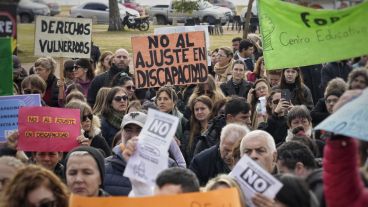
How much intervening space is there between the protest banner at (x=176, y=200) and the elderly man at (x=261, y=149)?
67.7 inches

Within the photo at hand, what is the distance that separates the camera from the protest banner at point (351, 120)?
4.71m

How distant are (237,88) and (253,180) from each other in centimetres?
753

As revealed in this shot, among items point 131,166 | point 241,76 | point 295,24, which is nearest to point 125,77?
point 241,76

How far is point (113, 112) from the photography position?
35.0 feet

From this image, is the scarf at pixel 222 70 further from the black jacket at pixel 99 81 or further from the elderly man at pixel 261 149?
the elderly man at pixel 261 149

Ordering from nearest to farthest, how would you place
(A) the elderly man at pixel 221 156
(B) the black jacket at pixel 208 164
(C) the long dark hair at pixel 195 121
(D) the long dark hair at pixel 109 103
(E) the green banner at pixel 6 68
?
(A) the elderly man at pixel 221 156 → (B) the black jacket at pixel 208 164 → (E) the green banner at pixel 6 68 → (C) the long dark hair at pixel 195 121 → (D) the long dark hair at pixel 109 103

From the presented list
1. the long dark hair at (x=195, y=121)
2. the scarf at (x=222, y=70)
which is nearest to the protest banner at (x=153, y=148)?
the long dark hair at (x=195, y=121)

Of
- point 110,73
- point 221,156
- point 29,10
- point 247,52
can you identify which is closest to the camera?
point 221,156

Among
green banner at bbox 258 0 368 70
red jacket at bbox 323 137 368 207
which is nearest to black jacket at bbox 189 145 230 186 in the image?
green banner at bbox 258 0 368 70

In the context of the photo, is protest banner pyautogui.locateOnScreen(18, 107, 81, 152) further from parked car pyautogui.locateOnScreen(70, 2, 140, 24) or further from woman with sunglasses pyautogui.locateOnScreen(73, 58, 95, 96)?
parked car pyautogui.locateOnScreen(70, 2, 140, 24)

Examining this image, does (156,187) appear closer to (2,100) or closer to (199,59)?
(2,100)

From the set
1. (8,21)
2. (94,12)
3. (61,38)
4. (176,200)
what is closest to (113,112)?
(61,38)

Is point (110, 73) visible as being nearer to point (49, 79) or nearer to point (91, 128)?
point (49, 79)

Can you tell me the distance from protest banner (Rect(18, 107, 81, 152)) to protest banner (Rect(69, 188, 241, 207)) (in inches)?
126
